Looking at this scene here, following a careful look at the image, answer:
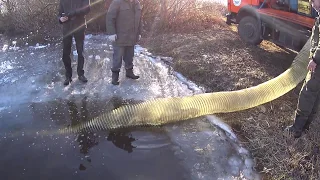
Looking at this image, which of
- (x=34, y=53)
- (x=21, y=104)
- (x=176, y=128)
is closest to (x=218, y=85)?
(x=176, y=128)

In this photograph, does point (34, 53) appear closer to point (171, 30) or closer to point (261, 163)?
point (171, 30)

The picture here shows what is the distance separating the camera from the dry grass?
3516 millimetres

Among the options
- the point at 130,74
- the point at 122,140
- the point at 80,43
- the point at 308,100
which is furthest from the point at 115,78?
the point at 308,100

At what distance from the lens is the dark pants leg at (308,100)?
368cm

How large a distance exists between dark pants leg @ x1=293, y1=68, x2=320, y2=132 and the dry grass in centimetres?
16

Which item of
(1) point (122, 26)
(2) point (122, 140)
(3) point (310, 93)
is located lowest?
(2) point (122, 140)

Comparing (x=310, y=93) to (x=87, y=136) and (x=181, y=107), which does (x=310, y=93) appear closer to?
(x=181, y=107)

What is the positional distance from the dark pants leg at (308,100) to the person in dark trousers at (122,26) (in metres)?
2.87

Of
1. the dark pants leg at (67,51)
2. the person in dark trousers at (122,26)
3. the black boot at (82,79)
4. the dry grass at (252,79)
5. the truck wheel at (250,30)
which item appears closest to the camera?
the dry grass at (252,79)

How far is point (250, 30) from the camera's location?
23.3 feet

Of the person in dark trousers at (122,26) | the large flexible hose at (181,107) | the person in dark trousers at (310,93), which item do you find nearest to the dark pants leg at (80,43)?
the person in dark trousers at (122,26)

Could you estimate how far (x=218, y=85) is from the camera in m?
5.49

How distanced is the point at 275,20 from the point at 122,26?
10.2ft

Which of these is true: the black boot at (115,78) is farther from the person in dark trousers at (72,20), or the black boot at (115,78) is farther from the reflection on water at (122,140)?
the reflection on water at (122,140)
